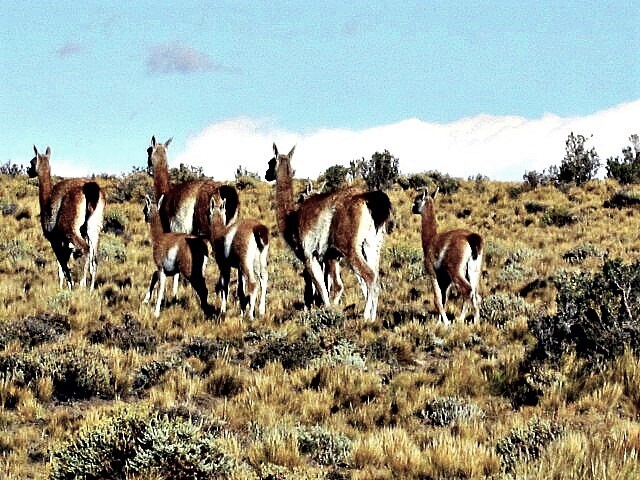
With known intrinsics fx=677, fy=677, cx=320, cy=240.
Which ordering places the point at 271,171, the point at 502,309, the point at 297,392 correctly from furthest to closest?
1. the point at 271,171
2. the point at 502,309
3. the point at 297,392

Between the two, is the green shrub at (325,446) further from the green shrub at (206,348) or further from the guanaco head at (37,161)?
the guanaco head at (37,161)

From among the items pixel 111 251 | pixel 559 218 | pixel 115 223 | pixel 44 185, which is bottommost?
pixel 111 251

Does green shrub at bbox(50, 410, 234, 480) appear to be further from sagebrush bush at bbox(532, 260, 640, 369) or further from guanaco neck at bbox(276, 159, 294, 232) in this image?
guanaco neck at bbox(276, 159, 294, 232)

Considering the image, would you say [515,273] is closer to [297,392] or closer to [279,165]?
[279,165]

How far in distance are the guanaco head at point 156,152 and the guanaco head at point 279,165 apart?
9.04 feet

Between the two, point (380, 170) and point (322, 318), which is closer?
point (322, 318)

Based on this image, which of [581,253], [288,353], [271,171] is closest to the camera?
[288,353]

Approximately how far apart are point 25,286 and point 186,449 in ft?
30.9

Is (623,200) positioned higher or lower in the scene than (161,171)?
lower

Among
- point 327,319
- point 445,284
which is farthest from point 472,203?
point 327,319

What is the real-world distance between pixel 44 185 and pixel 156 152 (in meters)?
2.50

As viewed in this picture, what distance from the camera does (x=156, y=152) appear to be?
43.9 ft

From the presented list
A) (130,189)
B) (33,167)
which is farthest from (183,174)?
(33,167)

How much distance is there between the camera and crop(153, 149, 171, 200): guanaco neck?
13367 mm
